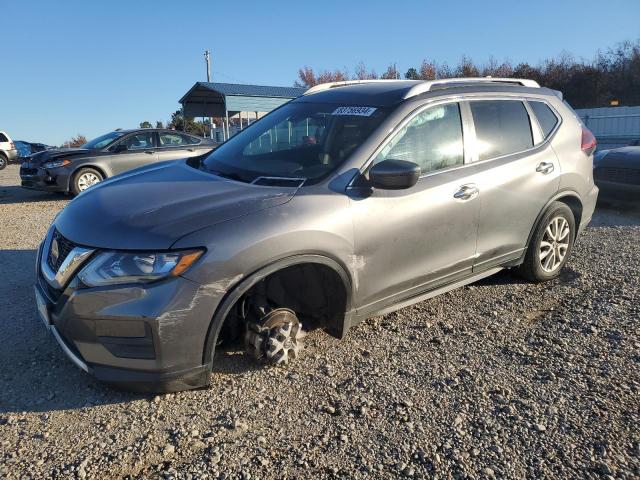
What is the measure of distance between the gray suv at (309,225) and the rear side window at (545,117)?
0.06 ft

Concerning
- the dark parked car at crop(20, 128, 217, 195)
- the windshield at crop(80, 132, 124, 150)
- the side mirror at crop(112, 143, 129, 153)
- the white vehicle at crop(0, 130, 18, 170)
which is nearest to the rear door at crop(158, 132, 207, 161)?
the dark parked car at crop(20, 128, 217, 195)

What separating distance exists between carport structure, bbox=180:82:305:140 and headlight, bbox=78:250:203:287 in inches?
720

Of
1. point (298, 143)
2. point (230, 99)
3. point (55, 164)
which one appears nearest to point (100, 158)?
point (55, 164)

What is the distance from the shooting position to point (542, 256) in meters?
4.61

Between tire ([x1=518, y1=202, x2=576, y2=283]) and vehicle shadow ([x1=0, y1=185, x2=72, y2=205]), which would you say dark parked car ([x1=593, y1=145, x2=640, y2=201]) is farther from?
vehicle shadow ([x1=0, y1=185, x2=72, y2=205])

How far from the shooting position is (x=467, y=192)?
3656mm

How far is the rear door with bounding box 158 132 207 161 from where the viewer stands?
11172 millimetres

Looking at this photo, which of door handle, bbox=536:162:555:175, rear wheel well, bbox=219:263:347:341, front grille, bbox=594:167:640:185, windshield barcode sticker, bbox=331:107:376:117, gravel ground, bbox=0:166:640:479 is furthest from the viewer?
front grille, bbox=594:167:640:185

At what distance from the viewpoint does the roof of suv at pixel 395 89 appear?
3.63 metres

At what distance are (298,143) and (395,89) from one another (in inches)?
32.0

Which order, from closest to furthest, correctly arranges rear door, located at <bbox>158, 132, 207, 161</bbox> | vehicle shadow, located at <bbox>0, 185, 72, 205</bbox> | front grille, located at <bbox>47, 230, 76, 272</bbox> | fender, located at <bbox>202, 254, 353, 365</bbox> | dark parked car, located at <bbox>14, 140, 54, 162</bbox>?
fender, located at <bbox>202, 254, 353, 365</bbox>
front grille, located at <bbox>47, 230, 76, 272</bbox>
vehicle shadow, located at <bbox>0, 185, 72, 205</bbox>
rear door, located at <bbox>158, 132, 207, 161</bbox>
dark parked car, located at <bbox>14, 140, 54, 162</bbox>

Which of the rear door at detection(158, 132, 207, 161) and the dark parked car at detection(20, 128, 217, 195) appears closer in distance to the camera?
the dark parked car at detection(20, 128, 217, 195)

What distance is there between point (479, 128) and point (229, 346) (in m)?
2.48

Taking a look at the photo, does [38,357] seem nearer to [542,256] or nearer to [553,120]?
[542,256]
